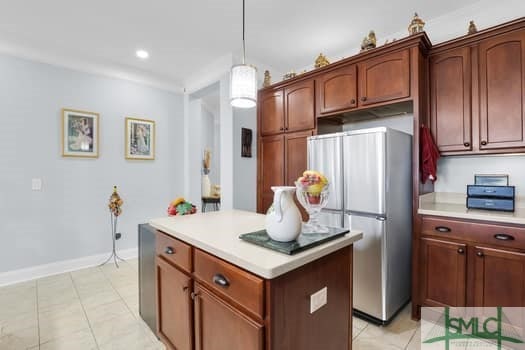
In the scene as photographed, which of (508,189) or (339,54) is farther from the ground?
(339,54)

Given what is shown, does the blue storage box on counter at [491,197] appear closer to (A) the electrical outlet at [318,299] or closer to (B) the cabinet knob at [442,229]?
(B) the cabinet knob at [442,229]

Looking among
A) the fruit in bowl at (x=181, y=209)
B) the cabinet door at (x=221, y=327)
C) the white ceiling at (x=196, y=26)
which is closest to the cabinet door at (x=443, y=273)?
the cabinet door at (x=221, y=327)

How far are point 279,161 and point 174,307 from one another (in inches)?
81.9

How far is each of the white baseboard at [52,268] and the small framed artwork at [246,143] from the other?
7.37 feet

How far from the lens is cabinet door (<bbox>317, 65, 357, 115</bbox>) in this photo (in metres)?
2.45

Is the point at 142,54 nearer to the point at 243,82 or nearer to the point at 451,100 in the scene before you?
the point at 243,82

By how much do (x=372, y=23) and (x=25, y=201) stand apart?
4.24 m

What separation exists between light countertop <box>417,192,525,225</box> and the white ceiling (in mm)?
1704

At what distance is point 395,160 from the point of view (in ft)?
6.57

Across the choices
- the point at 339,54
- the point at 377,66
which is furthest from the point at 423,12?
the point at 339,54

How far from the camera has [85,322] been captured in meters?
2.07

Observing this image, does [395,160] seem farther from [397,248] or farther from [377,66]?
[377,66]

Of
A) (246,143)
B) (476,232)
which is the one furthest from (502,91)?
(246,143)

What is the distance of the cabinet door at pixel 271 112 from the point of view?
316 centimetres
